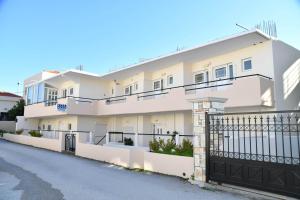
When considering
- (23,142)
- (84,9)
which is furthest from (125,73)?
(23,142)

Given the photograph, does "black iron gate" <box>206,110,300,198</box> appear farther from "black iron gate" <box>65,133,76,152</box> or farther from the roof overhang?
"black iron gate" <box>65,133,76,152</box>

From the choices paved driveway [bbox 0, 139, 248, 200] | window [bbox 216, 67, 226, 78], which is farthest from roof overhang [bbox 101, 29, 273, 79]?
paved driveway [bbox 0, 139, 248, 200]

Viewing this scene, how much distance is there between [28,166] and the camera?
12.6 m

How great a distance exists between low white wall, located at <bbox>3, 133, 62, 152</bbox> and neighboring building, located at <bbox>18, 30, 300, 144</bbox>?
9.83ft

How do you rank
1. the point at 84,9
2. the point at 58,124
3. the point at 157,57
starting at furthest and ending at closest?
the point at 58,124 < the point at 157,57 < the point at 84,9

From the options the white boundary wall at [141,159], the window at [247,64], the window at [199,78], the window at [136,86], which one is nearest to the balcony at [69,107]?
the window at [136,86]

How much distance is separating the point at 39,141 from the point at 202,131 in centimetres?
1795

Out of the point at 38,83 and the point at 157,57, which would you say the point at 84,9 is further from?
the point at 38,83

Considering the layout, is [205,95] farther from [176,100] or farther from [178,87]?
[178,87]

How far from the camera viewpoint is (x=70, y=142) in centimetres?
1867

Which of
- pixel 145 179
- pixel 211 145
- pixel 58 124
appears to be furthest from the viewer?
pixel 58 124

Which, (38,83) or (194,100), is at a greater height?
(38,83)

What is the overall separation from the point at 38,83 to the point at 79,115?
31.1ft

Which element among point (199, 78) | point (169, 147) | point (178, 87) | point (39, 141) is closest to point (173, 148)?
point (169, 147)
